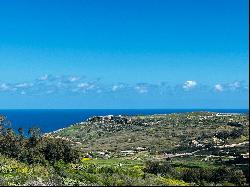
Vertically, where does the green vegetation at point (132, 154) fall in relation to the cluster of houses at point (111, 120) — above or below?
below

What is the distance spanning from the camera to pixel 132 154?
73.0 meters

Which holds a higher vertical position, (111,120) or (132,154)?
(111,120)

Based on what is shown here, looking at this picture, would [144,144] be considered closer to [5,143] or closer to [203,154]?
[203,154]

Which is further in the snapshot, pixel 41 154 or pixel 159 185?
pixel 41 154

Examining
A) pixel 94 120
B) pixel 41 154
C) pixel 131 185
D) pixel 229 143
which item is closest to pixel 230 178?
pixel 131 185

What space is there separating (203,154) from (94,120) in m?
74.9

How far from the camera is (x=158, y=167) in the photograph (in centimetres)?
4259

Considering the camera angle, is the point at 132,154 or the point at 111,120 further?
the point at 111,120

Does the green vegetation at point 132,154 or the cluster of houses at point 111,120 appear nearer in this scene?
the green vegetation at point 132,154

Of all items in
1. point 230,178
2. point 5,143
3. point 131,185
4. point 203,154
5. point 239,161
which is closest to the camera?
point 131,185

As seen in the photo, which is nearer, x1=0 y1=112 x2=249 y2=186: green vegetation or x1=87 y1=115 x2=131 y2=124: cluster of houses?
x1=0 y1=112 x2=249 y2=186: green vegetation

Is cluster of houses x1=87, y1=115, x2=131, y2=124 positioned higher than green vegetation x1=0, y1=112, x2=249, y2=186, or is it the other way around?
cluster of houses x1=87, y1=115, x2=131, y2=124

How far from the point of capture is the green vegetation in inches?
1344

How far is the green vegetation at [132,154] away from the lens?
34125 millimetres
